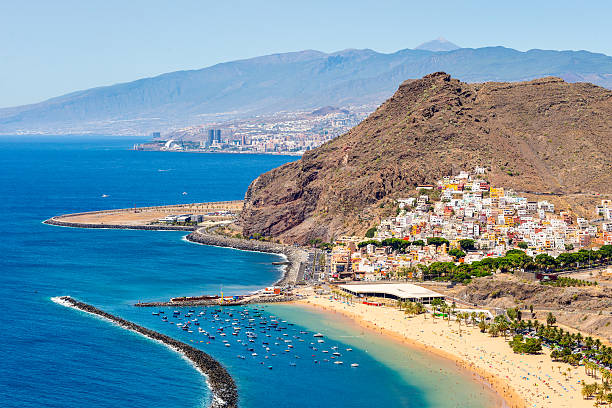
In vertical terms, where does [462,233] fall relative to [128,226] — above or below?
above

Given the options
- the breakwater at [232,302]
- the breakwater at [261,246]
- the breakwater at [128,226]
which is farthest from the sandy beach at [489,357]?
the breakwater at [128,226]

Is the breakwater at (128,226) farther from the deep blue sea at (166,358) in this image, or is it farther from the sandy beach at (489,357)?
the sandy beach at (489,357)

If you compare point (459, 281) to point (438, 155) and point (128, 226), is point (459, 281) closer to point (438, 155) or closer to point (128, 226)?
point (438, 155)

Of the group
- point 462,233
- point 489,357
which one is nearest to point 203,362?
point 489,357

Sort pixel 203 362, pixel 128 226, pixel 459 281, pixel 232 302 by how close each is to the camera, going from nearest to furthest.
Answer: pixel 203 362 < pixel 232 302 < pixel 459 281 < pixel 128 226

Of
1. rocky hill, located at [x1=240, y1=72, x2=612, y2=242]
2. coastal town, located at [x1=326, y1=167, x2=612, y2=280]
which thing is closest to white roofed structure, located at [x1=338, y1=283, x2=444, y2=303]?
coastal town, located at [x1=326, y1=167, x2=612, y2=280]

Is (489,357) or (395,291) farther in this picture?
(395,291)

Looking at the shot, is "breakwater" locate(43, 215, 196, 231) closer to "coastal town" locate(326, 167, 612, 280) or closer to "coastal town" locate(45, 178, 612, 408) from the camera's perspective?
"coastal town" locate(45, 178, 612, 408)
